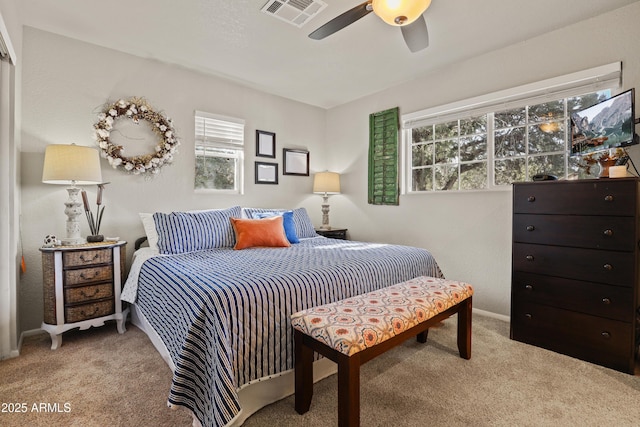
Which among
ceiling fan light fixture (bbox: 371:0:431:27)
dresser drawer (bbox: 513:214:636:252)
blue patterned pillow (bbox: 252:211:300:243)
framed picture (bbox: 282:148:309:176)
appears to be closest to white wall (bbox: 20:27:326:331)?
framed picture (bbox: 282:148:309:176)

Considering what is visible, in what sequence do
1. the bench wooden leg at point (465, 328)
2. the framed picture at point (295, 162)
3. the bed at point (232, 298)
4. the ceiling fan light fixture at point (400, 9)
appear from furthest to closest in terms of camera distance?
the framed picture at point (295, 162) → the bench wooden leg at point (465, 328) → the ceiling fan light fixture at point (400, 9) → the bed at point (232, 298)

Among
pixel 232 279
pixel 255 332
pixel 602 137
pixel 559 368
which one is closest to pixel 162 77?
pixel 232 279

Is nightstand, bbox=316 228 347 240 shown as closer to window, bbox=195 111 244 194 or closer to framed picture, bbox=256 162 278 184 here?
framed picture, bbox=256 162 278 184

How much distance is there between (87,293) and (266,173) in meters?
2.27

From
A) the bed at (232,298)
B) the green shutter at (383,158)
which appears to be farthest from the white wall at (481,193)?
the bed at (232,298)

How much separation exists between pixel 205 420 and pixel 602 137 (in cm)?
299

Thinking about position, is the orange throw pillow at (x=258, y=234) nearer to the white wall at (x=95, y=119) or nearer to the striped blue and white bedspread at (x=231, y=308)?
the striped blue and white bedspread at (x=231, y=308)

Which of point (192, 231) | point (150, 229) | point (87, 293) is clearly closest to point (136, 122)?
point (150, 229)

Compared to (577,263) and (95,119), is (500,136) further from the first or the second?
(95,119)

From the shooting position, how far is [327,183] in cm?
429

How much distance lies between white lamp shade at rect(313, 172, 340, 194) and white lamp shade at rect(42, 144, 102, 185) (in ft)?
8.39

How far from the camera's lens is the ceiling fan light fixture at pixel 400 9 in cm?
172

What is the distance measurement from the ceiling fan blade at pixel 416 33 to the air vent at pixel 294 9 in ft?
2.24

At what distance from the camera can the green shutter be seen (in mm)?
3838
